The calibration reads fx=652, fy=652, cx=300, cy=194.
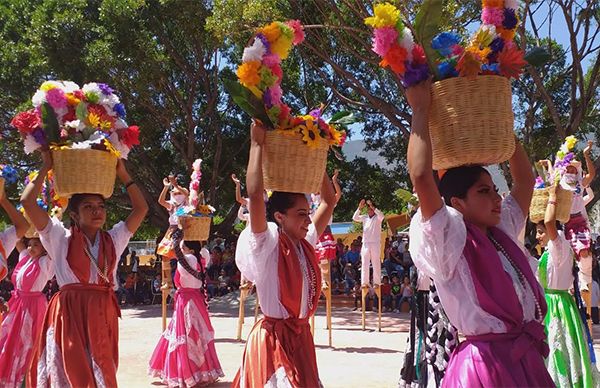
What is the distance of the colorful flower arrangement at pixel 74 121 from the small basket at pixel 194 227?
3.81 metres

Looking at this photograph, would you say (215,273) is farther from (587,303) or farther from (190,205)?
(587,303)

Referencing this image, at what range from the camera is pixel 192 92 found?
2217 centimetres

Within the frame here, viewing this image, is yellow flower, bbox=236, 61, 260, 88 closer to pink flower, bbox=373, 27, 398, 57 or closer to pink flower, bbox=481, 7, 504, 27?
pink flower, bbox=373, 27, 398, 57

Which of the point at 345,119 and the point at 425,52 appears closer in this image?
the point at 425,52

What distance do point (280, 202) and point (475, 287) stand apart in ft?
4.82

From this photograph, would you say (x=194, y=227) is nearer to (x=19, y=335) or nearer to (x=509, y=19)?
(x=19, y=335)

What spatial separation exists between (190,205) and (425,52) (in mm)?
6929

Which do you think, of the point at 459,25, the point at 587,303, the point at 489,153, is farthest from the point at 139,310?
the point at 489,153

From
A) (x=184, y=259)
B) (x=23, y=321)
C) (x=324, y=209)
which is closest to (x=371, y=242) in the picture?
(x=184, y=259)

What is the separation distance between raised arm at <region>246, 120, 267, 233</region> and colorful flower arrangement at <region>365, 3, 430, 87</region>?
3.18 ft

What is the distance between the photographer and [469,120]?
115 inches

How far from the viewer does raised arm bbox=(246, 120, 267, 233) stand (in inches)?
139

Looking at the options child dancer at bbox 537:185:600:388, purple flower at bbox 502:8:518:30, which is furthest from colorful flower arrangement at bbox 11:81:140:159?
child dancer at bbox 537:185:600:388

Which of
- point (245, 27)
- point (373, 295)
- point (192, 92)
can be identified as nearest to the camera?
point (245, 27)
